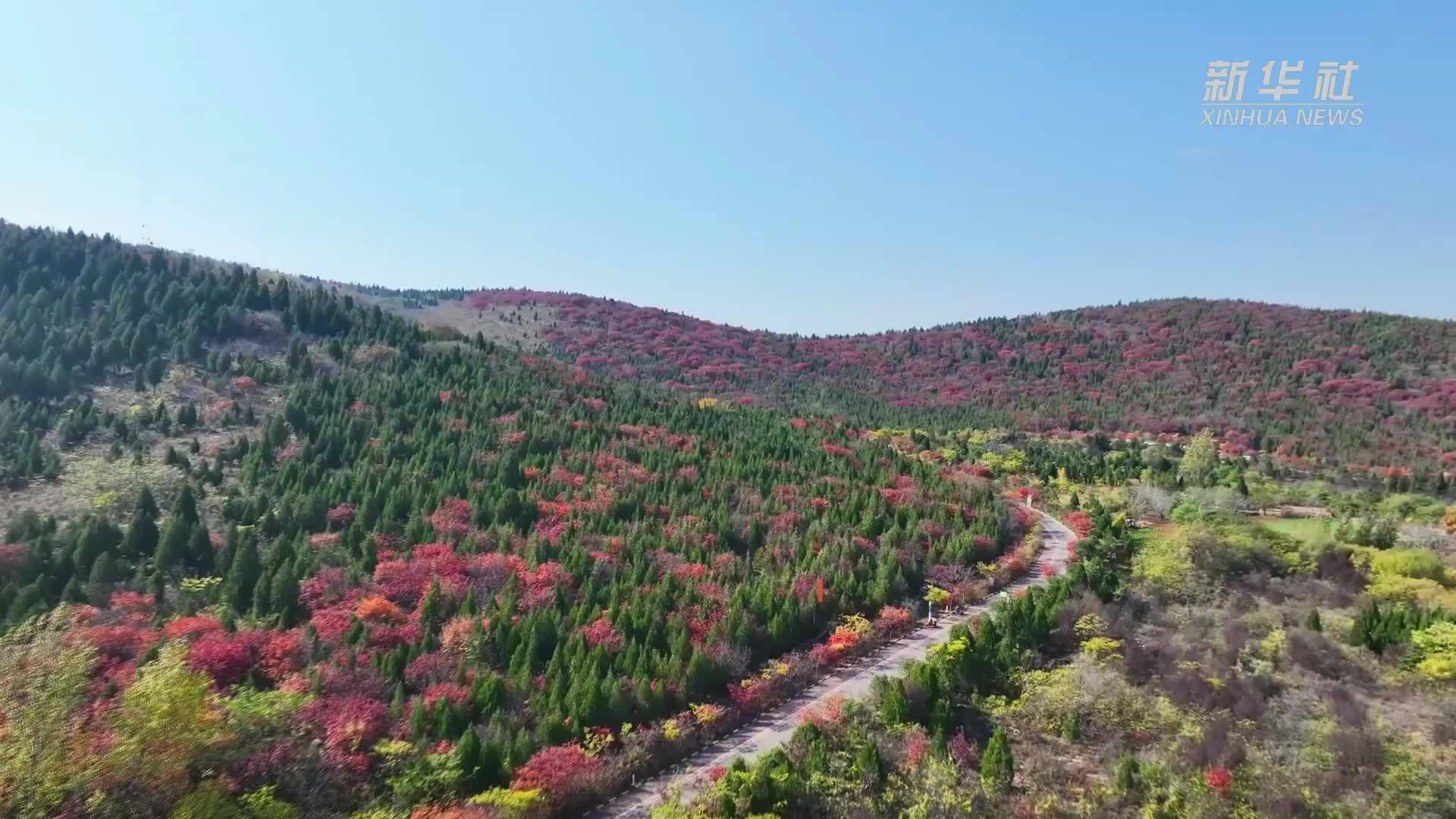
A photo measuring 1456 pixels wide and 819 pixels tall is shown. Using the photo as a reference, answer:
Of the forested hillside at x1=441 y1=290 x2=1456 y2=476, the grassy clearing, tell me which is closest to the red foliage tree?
the grassy clearing

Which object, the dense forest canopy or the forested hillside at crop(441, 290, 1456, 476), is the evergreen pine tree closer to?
the dense forest canopy

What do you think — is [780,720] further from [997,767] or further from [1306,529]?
[1306,529]

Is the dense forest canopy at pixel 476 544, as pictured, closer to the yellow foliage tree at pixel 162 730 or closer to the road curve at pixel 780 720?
the yellow foliage tree at pixel 162 730

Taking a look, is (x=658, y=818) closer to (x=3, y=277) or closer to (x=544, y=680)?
(x=544, y=680)

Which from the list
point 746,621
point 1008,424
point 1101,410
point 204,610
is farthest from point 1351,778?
point 1101,410

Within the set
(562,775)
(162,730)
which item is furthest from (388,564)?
(162,730)

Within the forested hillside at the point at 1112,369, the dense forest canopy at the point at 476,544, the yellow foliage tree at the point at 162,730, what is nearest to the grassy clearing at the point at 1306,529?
the dense forest canopy at the point at 476,544
